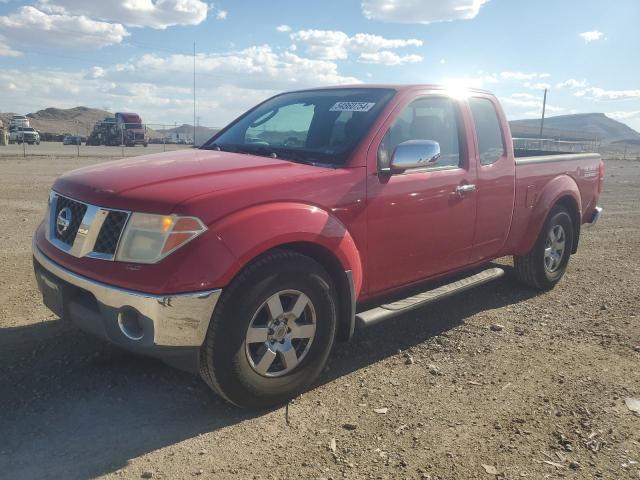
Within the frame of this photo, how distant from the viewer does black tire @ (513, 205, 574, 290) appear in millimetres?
5480

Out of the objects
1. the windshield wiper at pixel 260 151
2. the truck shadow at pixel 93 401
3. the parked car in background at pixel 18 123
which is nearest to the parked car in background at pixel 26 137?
the parked car in background at pixel 18 123

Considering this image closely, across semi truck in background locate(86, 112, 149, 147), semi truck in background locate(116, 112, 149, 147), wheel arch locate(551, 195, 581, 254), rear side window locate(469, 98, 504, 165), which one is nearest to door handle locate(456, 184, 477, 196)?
rear side window locate(469, 98, 504, 165)

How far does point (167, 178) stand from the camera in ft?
10.2

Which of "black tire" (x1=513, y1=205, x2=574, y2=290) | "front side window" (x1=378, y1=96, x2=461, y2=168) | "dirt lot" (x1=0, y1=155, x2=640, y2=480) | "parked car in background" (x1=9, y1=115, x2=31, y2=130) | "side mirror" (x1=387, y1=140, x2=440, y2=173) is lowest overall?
"dirt lot" (x1=0, y1=155, x2=640, y2=480)

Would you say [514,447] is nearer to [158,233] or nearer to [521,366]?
[521,366]

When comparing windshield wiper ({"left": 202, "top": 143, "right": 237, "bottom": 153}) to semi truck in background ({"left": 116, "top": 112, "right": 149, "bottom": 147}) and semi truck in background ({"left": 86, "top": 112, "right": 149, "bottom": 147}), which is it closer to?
semi truck in background ({"left": 86, "top": 112, "right": 149, "bottom": 147})

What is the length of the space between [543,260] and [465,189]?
174 cm

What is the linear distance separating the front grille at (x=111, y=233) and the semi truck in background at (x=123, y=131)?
36.7 metres

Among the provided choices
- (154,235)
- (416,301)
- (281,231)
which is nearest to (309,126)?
(281,231)

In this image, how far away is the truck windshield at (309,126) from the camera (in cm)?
379

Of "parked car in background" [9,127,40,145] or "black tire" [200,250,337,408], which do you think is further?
"parked car in background" [9,127,40,145]

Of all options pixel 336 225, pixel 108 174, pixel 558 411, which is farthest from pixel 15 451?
pixel 558 411

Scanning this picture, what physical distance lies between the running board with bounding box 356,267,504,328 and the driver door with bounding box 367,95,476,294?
5.1 inches

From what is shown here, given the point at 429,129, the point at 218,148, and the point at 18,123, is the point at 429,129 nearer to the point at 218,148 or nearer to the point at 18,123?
the point at 218,148
